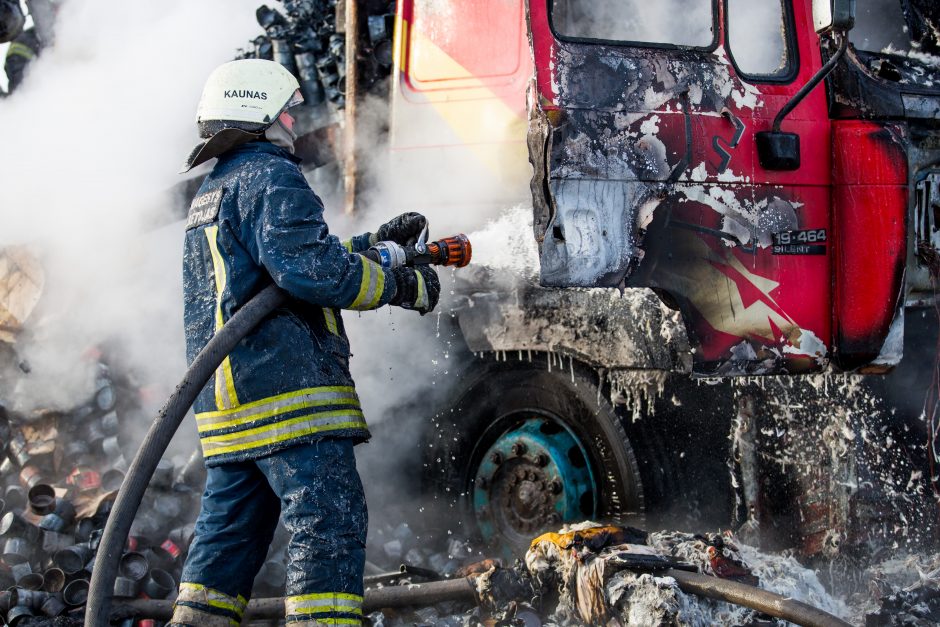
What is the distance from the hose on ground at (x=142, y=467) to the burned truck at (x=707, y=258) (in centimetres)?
104

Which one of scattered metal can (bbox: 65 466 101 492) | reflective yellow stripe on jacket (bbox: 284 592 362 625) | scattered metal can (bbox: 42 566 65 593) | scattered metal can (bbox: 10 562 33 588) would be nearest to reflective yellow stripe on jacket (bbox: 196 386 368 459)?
reflective yellow stripe on jacket (bbox: 284 592 362 625)

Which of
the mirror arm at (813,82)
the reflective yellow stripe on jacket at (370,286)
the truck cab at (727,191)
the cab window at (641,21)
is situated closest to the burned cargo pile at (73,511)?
the reflective yellow stripe on jacket at (370,286)

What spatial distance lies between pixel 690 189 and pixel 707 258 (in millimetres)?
236

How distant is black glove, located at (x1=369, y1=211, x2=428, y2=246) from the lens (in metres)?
3.19

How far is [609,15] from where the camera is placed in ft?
11.2

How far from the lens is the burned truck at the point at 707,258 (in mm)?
3086

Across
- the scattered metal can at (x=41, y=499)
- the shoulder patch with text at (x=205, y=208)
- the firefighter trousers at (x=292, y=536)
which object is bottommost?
the scattered metal can at (x=41, y=499)

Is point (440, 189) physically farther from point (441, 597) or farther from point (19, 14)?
point (19, 14)

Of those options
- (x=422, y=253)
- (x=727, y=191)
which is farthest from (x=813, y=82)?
(x=422, y=253)

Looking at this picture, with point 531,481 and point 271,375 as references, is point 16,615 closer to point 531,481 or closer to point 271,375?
point 271,375

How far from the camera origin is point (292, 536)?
2.63 m

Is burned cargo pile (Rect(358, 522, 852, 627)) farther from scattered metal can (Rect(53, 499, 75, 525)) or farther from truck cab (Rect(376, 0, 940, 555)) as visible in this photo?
scattered metal can (Rect(53, 499, 75, 525))

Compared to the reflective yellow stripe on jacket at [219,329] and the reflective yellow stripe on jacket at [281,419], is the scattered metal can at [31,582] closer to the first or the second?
the reflective yellow stripe on jacket at [281,419]

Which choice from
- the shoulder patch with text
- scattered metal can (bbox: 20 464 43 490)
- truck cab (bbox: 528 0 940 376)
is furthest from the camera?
scattered metal can (bbox: 20 464 43 490)
